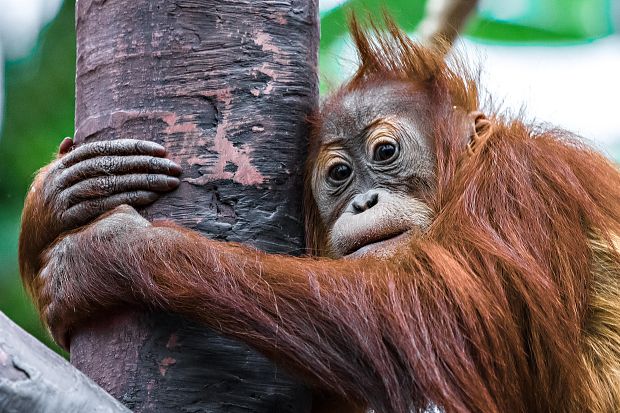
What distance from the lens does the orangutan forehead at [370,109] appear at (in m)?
3.70

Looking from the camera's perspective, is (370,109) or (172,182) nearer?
(172,182)

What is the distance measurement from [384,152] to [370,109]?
256 millimetres

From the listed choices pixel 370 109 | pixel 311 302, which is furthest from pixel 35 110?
pixel 311 302

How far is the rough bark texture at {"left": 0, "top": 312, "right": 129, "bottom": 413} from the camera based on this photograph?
184cm

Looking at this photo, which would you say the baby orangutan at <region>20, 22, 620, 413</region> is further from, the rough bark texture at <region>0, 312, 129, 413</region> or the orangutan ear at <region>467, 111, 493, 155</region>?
the rough bark texture at <region>0, 312, 129, 413</region>

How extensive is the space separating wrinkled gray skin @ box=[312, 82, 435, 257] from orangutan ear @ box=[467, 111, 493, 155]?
17 cm

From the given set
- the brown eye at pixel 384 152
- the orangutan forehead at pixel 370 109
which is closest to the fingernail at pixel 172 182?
the orangutan forehead at pixel 370 109

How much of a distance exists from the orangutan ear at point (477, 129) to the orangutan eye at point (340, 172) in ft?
1.68

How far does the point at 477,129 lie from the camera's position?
3.71 meters

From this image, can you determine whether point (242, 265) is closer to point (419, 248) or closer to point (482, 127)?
point (419, 248)

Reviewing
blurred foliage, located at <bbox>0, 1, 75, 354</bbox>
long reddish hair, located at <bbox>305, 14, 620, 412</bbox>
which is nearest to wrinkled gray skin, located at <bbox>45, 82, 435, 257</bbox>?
long reddish hair, located at <bbox>305, 14, 620, 412</bbox>

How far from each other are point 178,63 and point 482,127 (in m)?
1.36

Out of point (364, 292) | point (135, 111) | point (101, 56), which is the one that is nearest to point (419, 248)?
point (364, 292)

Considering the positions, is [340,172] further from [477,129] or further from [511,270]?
[511,270]
